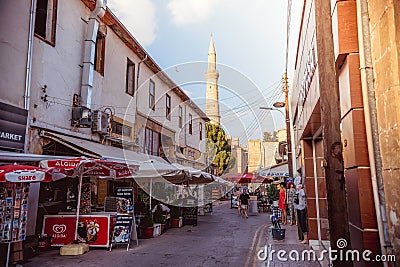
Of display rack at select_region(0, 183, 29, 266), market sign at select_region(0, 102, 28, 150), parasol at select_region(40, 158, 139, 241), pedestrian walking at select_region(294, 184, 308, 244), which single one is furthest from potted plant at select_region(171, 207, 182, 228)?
display rack at select_region(0, 183, 29, 266)

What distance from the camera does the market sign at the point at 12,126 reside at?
8586mm

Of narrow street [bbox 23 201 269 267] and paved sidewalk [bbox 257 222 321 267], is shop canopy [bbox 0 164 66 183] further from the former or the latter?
paved sidewalk [bbox 257 222 321 267]

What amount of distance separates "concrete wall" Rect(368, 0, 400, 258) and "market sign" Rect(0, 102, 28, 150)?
27.2 ft

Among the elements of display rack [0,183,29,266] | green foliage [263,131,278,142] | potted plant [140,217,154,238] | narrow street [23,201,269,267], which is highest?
green foliage [263,131,278,142]

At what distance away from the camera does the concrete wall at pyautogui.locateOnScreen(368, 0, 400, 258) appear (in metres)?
3.25

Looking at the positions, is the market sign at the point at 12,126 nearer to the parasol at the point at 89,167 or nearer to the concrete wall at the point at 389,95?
the parasol at the point at 89,167

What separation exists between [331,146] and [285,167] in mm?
21217

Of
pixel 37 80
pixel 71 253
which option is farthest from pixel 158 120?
pixel 71 253

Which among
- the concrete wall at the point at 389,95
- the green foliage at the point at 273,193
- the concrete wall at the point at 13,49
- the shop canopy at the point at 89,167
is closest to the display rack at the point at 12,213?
the shop canopy at the point at 89,167

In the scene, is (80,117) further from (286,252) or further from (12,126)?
(286,252)

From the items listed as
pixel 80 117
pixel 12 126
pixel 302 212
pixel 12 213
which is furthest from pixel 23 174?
pixel 302 212

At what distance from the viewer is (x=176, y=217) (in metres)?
15.4

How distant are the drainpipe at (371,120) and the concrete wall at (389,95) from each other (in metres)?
0.06

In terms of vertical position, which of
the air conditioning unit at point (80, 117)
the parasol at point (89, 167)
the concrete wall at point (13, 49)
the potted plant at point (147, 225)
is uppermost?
the concrete wall at point (13, 49)
